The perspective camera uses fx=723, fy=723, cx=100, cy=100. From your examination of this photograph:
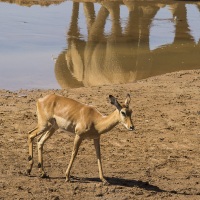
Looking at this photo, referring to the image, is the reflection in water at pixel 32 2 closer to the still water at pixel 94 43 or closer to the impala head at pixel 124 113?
the still water at pixel 94 43

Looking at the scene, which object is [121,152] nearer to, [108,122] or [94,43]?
[108,122]

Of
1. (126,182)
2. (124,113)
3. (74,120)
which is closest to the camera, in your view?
(124,113)

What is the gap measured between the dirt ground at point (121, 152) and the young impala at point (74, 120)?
0.93ft

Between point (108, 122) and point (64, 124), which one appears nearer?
point (108, 122)

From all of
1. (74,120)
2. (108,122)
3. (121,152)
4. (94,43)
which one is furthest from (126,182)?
(94,43)

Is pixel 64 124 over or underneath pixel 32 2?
over

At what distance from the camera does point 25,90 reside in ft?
43.5

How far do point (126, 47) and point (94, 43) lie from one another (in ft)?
3.20

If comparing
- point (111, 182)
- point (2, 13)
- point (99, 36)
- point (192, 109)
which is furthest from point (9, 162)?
point (2, 13)

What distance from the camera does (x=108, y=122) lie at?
27.3 feet

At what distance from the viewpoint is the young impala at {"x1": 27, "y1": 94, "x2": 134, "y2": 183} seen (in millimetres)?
8312

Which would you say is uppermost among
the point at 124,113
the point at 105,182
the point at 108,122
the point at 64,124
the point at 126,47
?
the point at 124,113

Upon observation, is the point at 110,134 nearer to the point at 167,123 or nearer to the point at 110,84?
the point at 167,123

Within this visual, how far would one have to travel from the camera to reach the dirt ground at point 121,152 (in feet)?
27.5
